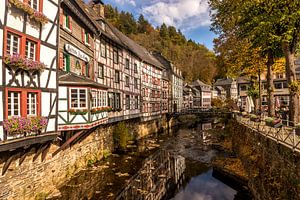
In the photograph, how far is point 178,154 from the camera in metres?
20.0

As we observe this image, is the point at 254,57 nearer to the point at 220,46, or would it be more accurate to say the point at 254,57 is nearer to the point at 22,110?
the point at 220,46

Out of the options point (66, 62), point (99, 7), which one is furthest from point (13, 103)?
point (99, 7)

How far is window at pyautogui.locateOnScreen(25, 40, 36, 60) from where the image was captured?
8969 millimetres

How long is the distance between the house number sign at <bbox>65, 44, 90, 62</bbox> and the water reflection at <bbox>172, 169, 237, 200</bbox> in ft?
35.9

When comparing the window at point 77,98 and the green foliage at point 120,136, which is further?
the green foliage at point 120,136

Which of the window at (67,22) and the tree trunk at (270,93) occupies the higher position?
the window at (67,22)

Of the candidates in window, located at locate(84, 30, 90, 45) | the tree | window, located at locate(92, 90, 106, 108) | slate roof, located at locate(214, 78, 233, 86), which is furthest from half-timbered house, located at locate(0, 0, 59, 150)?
slate roof, located at locate(214, 78, 233, 86)

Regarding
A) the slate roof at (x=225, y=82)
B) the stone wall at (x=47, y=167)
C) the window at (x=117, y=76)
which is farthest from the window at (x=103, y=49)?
the slate roof at (x=225, y=82)

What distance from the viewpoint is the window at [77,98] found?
38.7 ft

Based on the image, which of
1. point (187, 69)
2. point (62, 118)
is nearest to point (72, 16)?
point (62, 118)

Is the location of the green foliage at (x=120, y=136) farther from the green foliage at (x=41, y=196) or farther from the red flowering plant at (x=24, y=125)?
the red flowering plant at (x=24, y=125)

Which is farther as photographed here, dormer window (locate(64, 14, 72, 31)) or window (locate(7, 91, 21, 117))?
dormer window (locate(64, 14, 72, 31))

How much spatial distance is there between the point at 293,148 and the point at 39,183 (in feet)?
37.2

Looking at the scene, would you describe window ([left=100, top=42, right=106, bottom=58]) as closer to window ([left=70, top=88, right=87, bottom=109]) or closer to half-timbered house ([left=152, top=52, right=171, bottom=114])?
window ([left=70, top=88, right=87, bottom=109])
